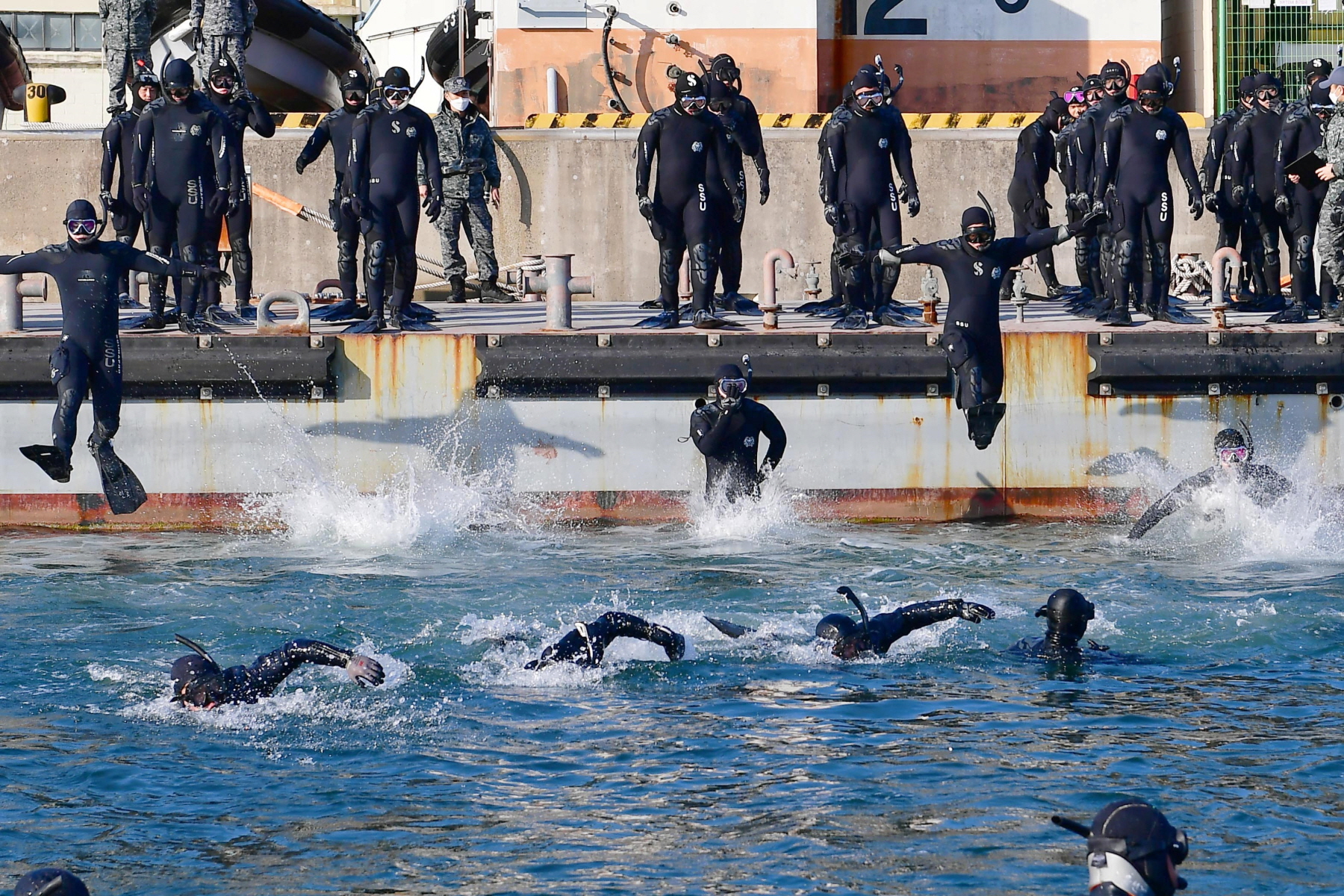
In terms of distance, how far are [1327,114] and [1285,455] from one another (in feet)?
9.12

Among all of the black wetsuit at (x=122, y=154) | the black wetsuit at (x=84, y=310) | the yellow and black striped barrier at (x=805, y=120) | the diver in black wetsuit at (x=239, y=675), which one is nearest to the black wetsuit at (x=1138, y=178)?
the yellow and black striped barrier at (x=805, y=120)

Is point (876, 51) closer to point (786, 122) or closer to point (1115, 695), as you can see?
point (786, 122)

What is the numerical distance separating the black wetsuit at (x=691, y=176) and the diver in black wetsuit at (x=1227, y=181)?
4.36 m

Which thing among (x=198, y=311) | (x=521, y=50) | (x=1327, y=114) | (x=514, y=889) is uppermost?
(x=521, y=50)

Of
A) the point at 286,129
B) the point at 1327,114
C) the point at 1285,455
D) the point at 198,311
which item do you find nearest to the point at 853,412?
the point at 1285,455

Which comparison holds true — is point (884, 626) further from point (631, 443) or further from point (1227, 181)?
point (1227, 181)

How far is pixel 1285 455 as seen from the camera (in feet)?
46.9

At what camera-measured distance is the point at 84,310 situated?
1291cm

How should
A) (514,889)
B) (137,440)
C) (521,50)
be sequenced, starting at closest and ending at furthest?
(514,889) < (137,440) < (521,50)

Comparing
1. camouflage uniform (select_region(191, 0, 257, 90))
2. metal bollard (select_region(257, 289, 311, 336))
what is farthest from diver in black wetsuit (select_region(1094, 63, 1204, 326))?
camouflage uniform (select_region(191, 0, 257, 90))

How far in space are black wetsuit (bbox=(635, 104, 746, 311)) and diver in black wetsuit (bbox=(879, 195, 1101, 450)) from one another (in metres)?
1.75

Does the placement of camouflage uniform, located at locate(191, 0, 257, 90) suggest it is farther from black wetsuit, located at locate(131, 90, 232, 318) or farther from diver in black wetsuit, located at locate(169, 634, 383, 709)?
diver in black wetsuit, located at locate(169, 634, 383, 709)

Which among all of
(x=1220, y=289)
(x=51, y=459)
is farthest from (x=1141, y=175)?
(x=51, y=459)

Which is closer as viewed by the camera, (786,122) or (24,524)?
(24,524)
